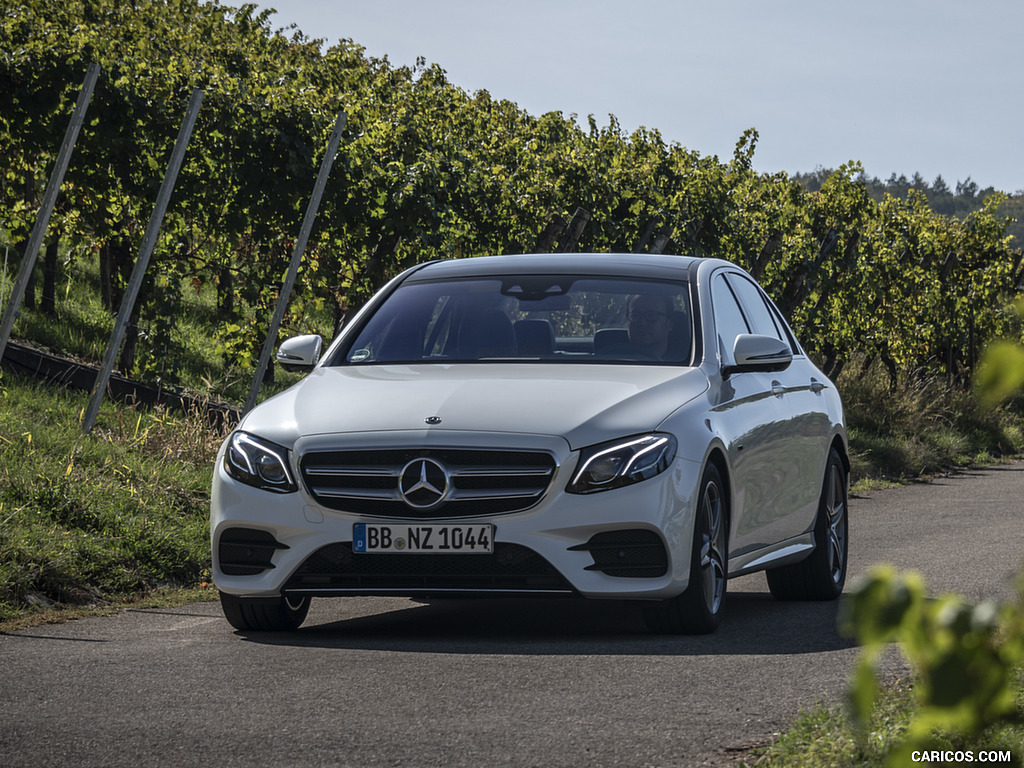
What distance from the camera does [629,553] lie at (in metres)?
5.96

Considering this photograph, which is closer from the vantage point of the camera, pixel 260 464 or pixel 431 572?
pixel 431 572

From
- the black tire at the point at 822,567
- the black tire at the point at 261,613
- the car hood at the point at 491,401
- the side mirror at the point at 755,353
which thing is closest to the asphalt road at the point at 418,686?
the black tire at the point at 261,613


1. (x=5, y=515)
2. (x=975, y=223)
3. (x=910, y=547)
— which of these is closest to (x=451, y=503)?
(x=5, y=515)

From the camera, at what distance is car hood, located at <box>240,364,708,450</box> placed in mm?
6008

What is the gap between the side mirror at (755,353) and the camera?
22.7 ft

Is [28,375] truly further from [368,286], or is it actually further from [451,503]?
[451,503]

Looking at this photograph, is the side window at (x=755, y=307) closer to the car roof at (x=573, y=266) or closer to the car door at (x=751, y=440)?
the car door at (x=751, y=440)

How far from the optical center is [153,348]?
14125 millimetres

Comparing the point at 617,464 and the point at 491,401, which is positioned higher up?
the point at 491,401

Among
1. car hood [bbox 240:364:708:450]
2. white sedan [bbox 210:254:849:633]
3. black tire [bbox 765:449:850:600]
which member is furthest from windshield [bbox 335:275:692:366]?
black tire [bbox 765:449:850:600]

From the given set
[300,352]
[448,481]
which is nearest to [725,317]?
[300,352]

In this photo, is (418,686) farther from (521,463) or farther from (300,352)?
(300,352)

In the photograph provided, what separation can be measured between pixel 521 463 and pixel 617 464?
0.38 meters

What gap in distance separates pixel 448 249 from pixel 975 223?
21.5m
